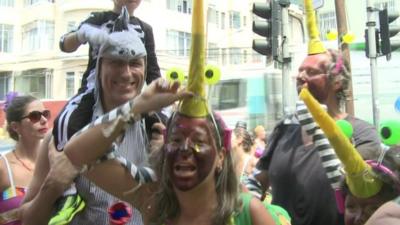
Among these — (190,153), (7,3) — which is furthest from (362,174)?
(7,3)

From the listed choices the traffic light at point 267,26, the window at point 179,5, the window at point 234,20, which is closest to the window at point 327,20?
the window at point 234,20

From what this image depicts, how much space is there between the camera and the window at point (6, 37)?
29.7 m

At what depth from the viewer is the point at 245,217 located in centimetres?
215

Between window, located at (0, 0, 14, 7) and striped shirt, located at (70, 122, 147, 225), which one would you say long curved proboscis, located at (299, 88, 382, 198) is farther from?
window, located at (0, 0, 14, 7)

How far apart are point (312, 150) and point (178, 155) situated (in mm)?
1052

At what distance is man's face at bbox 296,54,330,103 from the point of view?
3.04 m

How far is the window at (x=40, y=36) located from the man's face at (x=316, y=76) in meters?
27.5

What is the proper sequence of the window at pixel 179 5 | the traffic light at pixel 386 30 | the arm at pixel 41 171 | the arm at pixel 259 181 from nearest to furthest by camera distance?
the arm at pixel 41 171
the arm at pixel 259 181
the traffic light at pixel 386 30
the window at pixel 179 5

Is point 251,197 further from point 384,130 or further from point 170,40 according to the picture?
point 170,40

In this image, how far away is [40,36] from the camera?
95.6ft

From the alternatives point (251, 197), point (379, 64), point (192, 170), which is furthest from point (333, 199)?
point (379, 64)

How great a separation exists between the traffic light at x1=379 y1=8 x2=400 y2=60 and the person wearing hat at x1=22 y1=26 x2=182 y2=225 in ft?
24.3

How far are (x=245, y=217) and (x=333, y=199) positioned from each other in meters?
0.86

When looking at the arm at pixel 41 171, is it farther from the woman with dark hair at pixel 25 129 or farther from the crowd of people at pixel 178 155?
the woman with dark hair at pixel 25 129
